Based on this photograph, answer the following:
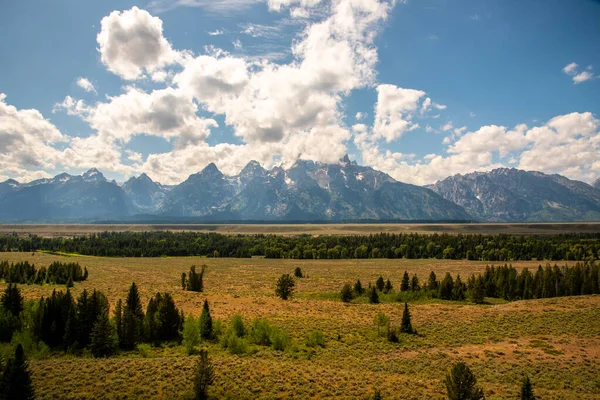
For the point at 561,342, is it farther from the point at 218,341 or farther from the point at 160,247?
the point at 160,247

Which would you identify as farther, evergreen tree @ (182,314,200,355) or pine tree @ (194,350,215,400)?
evergreen tree @ (182,314,200,355)

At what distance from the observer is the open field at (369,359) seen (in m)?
25.3

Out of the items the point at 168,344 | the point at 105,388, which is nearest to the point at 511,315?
the point at 168,344

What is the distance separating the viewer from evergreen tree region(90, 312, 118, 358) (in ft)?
111

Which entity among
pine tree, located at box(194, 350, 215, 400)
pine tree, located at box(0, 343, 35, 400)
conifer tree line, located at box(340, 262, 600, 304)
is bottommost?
conifer tree line, located at box(340, 262, 600, 304)

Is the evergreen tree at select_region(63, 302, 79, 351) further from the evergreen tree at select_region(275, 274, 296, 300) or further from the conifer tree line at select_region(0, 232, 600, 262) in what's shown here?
the conifer tree line at select_region(0, 232, 600, 262)

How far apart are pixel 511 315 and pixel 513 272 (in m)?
29.6

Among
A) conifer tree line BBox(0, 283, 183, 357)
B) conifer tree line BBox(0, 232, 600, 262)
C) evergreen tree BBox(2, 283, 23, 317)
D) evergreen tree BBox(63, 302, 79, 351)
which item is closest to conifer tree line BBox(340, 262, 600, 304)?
conifer tree line BBox(0, 283, 183, 357)

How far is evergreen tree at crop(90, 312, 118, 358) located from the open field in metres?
1.59

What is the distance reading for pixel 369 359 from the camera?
3334cm

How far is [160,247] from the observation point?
158 m

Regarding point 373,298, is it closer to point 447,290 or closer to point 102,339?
point 447,290

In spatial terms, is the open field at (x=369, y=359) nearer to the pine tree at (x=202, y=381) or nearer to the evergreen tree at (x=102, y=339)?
the pine tree at (x=202, y=381)

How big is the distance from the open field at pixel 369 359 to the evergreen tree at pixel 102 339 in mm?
1592
